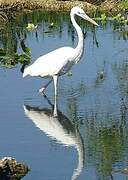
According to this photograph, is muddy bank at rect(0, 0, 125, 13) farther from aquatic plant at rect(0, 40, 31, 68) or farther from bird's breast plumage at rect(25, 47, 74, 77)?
bird's breast plumage at rect(25, 47, 74, 77)

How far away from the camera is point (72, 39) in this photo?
1539 cm

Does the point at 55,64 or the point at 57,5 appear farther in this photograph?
the point at 57,5

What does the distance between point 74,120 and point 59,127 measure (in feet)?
1.25

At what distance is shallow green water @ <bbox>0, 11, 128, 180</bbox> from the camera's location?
21.7ft

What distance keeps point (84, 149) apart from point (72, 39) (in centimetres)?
845

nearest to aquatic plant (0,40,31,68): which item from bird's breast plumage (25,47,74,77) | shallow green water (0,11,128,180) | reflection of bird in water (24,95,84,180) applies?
shallow green water (0,11,128,180)

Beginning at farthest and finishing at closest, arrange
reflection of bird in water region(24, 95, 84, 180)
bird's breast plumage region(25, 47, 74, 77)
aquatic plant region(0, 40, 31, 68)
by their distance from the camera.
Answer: aquatic plant region(0, 40, 31, 68) < bird's breast plumage region(25, 47, 74, 77) < reflection of bird in water region(24, 95, 84, 180)

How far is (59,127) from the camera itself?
8102mm

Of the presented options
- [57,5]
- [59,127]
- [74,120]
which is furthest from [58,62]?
[57,5]

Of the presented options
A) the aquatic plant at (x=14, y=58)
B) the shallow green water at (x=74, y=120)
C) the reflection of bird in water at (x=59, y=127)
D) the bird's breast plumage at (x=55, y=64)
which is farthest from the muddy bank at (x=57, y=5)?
the reflection of bird in water at (x=59, y=127)

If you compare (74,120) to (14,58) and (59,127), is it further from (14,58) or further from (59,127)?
(14,58)

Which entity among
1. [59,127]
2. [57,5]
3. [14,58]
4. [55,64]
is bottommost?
[59,127]

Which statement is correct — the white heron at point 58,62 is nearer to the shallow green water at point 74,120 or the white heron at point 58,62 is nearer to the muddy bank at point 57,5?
the shallow green water at point 74,120

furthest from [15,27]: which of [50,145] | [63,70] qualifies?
[50,145]
